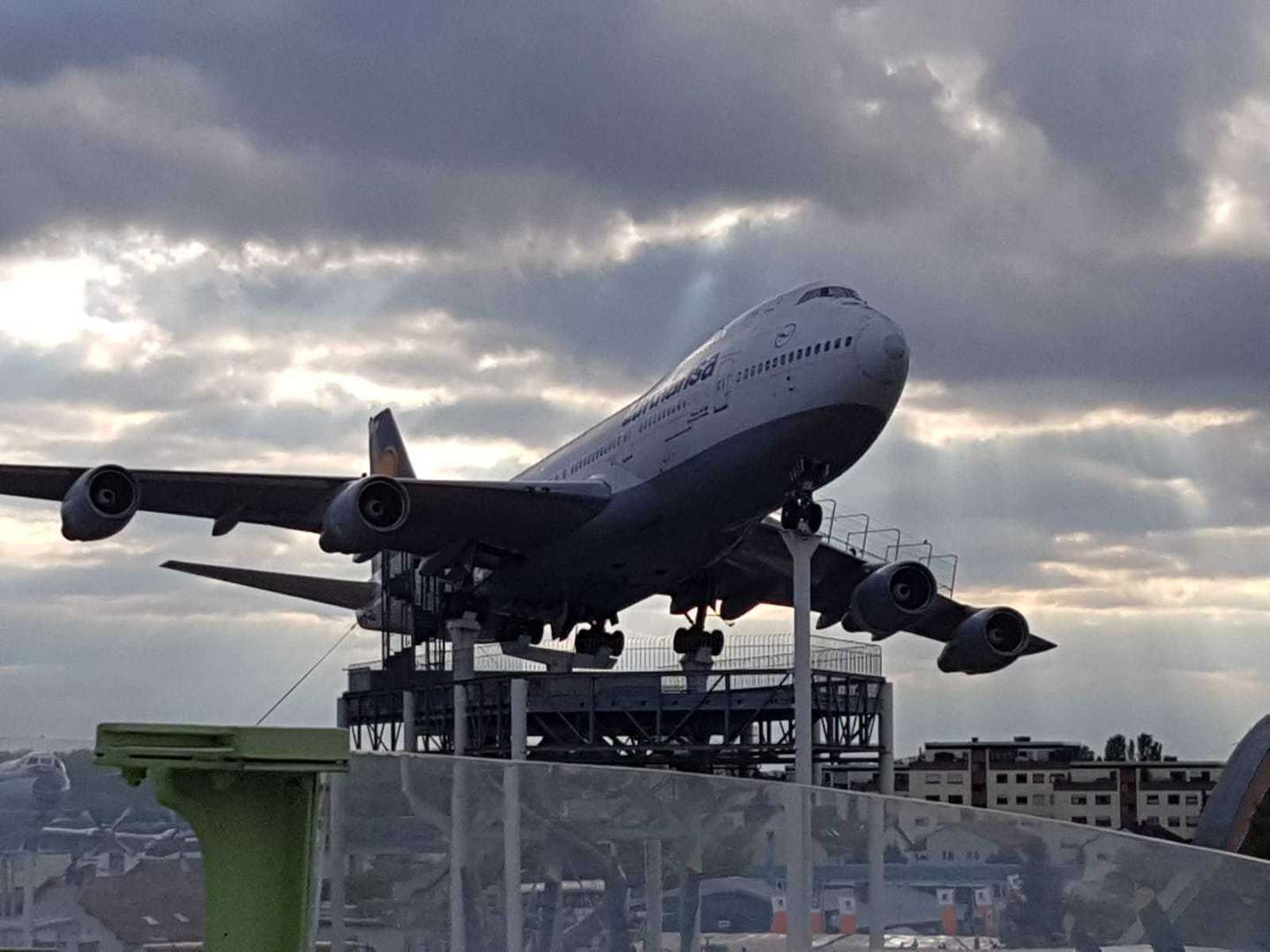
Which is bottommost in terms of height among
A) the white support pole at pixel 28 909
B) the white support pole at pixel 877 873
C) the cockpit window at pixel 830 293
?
the white support pole at pixel 28 909

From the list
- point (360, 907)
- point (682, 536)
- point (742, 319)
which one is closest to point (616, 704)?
point (682, 536)

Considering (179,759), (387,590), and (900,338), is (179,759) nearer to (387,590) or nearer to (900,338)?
(900,338)

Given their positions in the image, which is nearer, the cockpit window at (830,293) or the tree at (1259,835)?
the cockpit window at (830,293)

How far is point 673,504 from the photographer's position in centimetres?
3984

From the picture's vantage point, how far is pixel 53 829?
32.2 feet

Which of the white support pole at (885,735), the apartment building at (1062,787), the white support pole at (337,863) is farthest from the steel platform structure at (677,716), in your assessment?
the apartment building at (1062,787)

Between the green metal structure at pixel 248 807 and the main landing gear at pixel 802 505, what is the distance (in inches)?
1190

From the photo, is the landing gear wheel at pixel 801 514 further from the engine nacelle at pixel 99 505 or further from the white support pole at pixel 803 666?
the engine nacelle at pixel 99 505

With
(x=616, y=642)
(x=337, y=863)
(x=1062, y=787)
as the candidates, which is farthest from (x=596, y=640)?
(x=1062, y=787)

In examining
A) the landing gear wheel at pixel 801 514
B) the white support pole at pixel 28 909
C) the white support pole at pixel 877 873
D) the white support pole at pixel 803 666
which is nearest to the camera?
the white support pole at pixel 877 873

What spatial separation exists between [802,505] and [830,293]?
4745 millimetres

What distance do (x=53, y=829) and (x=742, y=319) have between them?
101ft

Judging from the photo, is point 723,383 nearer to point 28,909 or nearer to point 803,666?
point 803,666

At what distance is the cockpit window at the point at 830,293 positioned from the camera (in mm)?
37594
